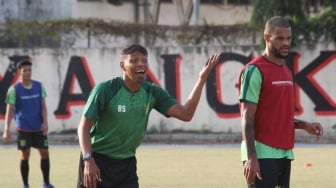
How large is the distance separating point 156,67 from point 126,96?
16015mm

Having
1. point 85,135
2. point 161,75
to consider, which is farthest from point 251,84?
point 161,75

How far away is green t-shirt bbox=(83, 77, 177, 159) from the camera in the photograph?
815cm

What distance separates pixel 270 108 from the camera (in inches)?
319

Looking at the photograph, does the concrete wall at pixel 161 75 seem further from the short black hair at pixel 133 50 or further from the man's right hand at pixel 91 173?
the man's right hand at pixel 91 173

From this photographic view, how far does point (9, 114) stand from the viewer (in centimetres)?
1545

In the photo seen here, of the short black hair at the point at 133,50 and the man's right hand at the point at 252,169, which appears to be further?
the short black hair at the point at 133,50

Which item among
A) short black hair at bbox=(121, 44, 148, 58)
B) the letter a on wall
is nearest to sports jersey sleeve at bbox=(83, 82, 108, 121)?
short black hair at bbox=(121, 44, 148, 58)

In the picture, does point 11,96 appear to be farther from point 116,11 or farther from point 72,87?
point 116,11

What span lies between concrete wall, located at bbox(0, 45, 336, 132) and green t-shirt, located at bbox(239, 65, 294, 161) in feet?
51.6

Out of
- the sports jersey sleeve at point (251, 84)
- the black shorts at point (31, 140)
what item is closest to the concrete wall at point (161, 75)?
the black shorts at point (31, 140)

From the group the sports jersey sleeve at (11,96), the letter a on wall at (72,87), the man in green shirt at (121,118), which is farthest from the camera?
the letter a on wall at (72,87)

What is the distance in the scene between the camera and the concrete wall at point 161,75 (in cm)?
2400

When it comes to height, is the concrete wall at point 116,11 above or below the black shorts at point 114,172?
above

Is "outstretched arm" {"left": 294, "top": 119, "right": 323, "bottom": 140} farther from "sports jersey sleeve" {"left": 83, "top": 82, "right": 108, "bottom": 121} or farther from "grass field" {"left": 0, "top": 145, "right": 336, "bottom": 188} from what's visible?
"grass field" {"left": 0, "top": 145, "right": 336, "bottom": 188}
